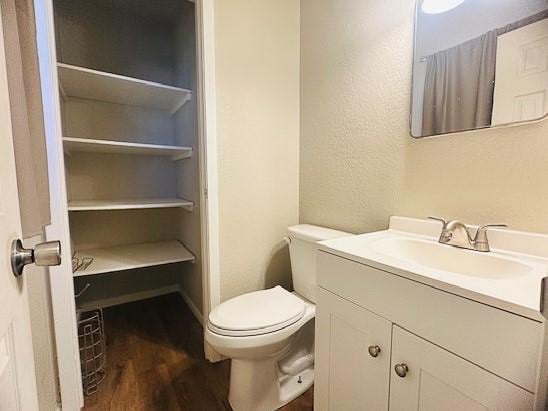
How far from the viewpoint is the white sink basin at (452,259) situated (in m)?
0.79

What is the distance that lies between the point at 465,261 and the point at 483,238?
0.09 m

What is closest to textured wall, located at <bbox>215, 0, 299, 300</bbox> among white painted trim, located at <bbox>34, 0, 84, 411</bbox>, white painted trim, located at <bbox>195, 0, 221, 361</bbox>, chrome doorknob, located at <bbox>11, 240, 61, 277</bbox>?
white painted trim, located at <bbox>195, 0, 221, 361</bbox>

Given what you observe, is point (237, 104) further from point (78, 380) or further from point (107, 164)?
point (78, 380)

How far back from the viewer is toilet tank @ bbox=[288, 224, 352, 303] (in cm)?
138

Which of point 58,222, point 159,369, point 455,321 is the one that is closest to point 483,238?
point 455,321

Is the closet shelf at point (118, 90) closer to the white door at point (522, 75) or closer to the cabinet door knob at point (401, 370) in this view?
the white door at point (522, 75)

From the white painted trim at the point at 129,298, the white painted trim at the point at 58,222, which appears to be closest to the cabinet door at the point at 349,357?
the white painted trim at the point at 58,222

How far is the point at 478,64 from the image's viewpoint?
93 cm

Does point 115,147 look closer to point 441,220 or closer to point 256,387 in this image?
point 256,387

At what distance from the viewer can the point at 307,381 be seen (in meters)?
1.40

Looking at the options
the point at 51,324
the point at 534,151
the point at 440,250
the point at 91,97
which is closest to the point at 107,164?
the point at 91,97

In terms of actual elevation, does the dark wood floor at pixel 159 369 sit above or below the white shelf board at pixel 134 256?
below

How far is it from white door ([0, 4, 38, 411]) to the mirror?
4.10 feet

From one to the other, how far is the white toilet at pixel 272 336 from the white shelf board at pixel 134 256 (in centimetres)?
80
